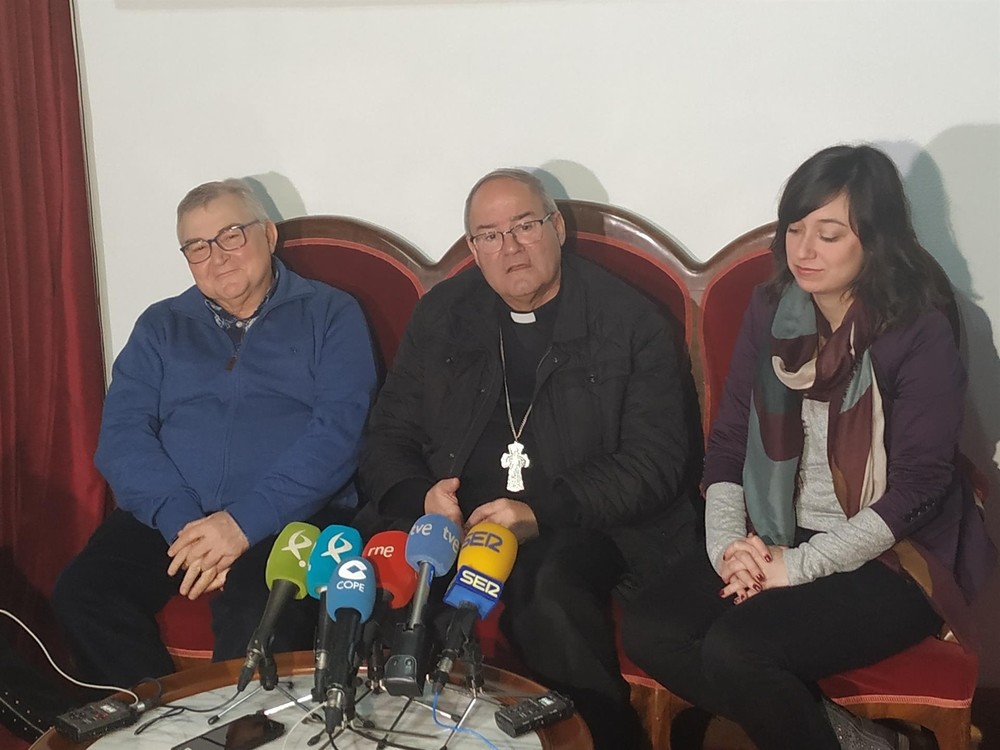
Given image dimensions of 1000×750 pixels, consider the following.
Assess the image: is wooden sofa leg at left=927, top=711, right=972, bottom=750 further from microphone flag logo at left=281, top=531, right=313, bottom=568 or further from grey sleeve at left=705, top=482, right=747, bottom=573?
microphone flag logo at left=281, top=531, right=313, bottom=568

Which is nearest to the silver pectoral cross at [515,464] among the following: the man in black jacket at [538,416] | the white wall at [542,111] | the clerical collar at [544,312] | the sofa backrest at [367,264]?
the man in black jacket at [538,416]

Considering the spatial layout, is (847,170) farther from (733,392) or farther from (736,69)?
(736,69)

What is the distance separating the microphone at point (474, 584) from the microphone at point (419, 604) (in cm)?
3

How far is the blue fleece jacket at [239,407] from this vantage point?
7.75ft

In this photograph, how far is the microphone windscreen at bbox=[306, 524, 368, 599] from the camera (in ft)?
5.30

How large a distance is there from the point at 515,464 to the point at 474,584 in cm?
72

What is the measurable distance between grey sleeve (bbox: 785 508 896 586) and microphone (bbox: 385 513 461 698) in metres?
0.68

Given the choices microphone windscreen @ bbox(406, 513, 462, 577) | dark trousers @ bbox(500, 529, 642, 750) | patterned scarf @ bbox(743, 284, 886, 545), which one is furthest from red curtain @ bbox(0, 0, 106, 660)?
patterned scarf @ bbox(743, 284, 886, 545)

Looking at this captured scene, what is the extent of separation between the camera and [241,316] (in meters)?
2.52

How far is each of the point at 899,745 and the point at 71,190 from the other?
2406 mm

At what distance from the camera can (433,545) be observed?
1572mm

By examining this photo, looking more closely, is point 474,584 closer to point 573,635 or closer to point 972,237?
point 573,635

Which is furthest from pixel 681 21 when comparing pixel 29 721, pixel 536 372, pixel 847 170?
pixel 29 721

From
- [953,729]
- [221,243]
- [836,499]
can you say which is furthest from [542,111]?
[953,729]
